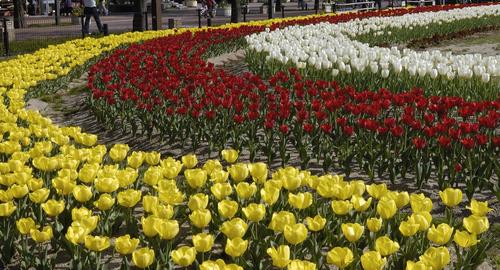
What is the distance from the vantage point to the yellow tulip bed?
3.03m

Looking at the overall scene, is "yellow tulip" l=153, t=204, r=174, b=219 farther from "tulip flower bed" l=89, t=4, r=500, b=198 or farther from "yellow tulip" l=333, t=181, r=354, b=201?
"tulip flower bed" l=89, t=4, r=500, b=198

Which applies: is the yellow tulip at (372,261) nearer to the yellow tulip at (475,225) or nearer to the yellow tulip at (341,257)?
the yellow tulip at (341,257)

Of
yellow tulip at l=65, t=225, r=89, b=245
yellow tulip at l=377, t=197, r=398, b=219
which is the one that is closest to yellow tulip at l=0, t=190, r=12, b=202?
yellow tulip at l=65, t=225, r=89, b=245

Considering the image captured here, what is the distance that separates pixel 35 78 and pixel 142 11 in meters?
11.8

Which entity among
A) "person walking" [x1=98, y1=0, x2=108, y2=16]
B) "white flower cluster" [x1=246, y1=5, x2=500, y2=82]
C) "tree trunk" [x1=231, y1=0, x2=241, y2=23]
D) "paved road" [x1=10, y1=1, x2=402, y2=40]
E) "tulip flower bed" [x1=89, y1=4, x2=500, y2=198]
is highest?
"person walking" [x1=98, y1=0, x2=108, y2=16]

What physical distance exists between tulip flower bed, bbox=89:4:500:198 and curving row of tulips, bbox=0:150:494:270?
Answer: 0.81 metres

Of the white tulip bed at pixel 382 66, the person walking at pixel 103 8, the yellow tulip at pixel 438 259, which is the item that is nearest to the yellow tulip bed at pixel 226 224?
the yellow tulip at pixel 438 259

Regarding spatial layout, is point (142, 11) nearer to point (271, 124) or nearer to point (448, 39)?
point (448, 39)

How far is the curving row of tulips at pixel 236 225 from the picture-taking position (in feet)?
9.90

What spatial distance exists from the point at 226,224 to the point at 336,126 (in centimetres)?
359

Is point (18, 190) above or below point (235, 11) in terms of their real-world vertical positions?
below

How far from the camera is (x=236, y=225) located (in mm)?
3084

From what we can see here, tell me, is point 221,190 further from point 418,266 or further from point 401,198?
point 418,266

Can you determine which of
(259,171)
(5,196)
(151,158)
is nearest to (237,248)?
(259,171)
